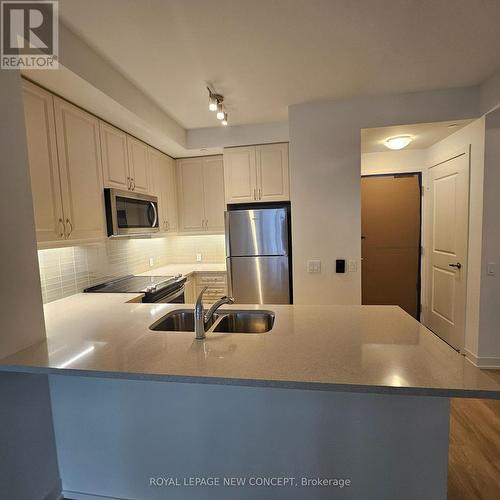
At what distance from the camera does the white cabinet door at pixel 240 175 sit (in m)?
3.28

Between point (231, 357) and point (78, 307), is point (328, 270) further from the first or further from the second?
point (78, 307)

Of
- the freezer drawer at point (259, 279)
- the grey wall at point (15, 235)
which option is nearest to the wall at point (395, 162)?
the freezer drawer at point (259, 279)

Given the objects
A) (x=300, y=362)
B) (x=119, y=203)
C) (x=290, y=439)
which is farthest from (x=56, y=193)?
(x=290, y=439)

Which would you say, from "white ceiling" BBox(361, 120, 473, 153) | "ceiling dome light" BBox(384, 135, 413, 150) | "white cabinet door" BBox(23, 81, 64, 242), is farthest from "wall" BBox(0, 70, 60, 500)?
"ceiling dome light" BBox(384, 135, 413, 150)

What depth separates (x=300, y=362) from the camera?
3.68 feet

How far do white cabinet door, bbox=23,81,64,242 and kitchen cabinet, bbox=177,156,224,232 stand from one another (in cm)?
191

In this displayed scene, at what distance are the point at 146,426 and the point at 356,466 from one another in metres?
0.99

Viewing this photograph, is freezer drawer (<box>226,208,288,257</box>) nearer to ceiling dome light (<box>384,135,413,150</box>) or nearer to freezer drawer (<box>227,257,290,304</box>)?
freezer drawer (<box>227,257,290,304</box>)

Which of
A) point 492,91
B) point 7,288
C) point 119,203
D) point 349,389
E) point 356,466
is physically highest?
point 492,91

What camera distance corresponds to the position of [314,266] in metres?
2.87

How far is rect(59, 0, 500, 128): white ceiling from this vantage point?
1.52 metres

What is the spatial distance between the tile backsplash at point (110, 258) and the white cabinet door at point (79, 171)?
14.1 inches

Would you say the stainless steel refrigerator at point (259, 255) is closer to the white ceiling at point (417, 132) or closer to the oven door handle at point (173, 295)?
the oven door handle at point (173, 295)

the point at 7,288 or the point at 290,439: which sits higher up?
the point at 7,288
